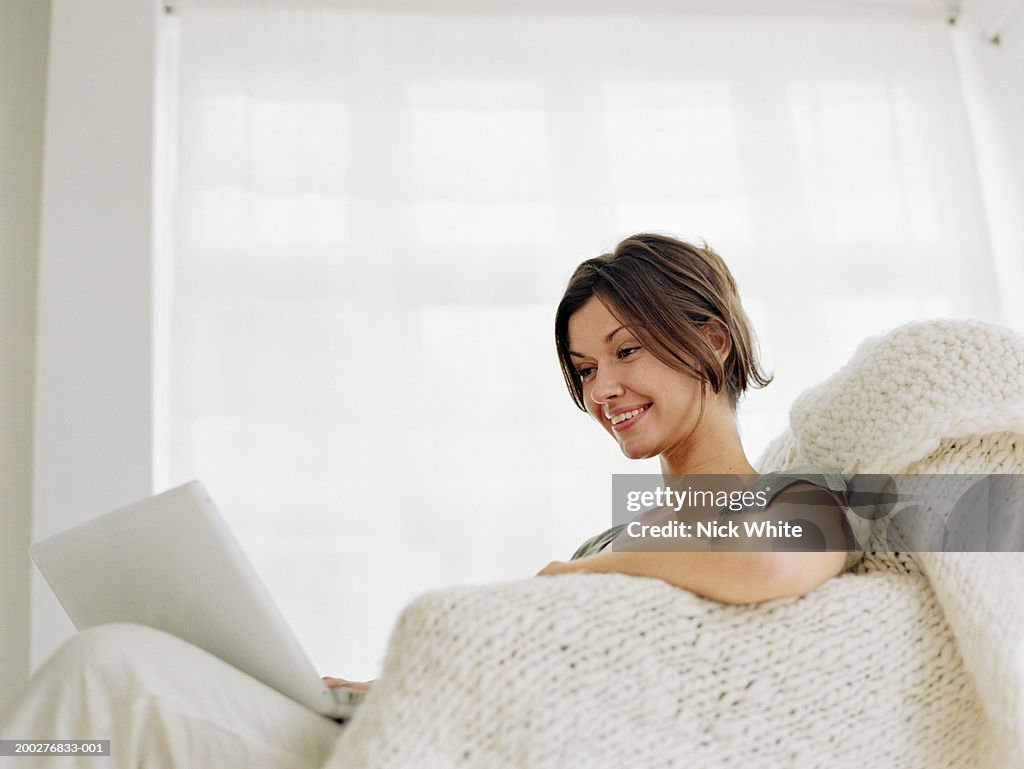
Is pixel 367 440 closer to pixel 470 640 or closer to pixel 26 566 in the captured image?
pixel 26 566

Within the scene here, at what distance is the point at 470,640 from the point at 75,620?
0.55 metres

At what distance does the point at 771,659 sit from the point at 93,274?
1.91m

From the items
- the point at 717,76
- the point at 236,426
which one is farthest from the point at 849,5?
the point at 236,426

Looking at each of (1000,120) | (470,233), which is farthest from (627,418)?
(1000,120)

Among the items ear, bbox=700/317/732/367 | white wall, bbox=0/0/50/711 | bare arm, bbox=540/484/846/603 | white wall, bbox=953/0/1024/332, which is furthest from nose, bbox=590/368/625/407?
white wall, bbox=953/0/1024/332

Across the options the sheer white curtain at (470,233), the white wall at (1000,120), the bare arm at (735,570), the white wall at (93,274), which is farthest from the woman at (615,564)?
the white wall at (1000,120)

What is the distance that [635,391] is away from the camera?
1399 millimetres

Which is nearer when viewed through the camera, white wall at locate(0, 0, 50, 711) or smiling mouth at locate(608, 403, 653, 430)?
smiling mouth at locate(608, 403, 653, 430)

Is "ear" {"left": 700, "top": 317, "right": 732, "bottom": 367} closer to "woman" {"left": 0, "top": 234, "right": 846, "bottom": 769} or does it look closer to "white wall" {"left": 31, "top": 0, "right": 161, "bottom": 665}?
"woman" {"left": 0, "top": 234, "right": 846, "bottom": 769}

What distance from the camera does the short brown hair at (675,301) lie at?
4.52ft

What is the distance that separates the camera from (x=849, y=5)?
2.67m

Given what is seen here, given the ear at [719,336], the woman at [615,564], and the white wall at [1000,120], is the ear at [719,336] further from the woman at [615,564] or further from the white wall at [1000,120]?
the white wall at [1000,120]

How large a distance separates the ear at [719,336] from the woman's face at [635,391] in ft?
0.21

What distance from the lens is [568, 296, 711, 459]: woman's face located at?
1392mm
